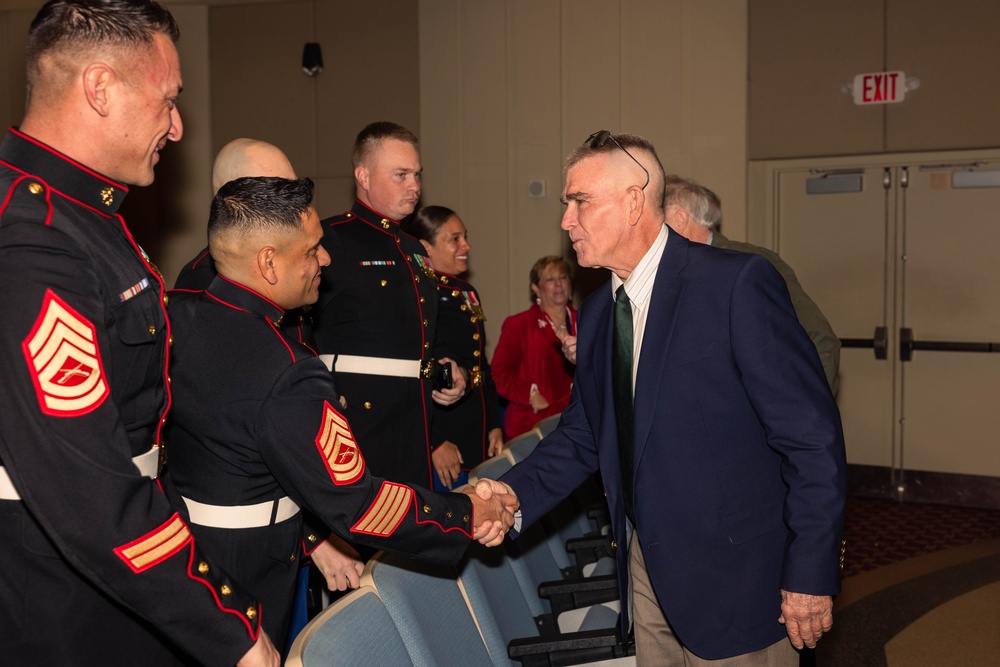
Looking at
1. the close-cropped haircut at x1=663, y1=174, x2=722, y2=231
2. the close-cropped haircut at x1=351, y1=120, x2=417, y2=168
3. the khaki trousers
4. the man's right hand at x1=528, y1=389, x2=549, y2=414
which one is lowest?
the khaki trousers

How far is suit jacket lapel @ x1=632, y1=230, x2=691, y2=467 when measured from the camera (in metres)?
1.91

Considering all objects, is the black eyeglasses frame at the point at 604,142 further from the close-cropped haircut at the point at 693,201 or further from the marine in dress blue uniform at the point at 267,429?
the close-cropped haircut at the point at 693,201

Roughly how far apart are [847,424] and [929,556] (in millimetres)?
1634

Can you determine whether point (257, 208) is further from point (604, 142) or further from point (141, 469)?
point (604, 142)

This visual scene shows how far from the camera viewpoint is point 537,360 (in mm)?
5039

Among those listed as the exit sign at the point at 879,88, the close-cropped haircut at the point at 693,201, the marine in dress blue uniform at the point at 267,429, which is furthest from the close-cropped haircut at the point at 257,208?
the exit sign at the point at 879,88

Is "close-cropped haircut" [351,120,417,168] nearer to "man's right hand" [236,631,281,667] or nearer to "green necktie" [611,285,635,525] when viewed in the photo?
"green necktie" [611,285,635,525]

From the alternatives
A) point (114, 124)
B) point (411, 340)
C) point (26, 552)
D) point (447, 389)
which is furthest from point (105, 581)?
point (447, 389)

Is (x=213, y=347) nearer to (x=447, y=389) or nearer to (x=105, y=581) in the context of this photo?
(x=105, y=581)

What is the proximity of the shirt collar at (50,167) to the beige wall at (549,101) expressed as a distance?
546cm

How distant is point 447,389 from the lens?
3.56 metres

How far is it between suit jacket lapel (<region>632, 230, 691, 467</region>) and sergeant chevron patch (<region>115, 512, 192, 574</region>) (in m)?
0.98

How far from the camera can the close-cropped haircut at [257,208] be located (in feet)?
5.99

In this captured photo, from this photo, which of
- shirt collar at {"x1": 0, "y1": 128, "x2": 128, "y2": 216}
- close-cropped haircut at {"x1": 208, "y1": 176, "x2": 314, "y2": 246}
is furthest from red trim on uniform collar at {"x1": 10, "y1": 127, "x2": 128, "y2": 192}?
close-cropped haircut at {"x1": 208, "y1": 176, "x2": 314, "y2": 246}
